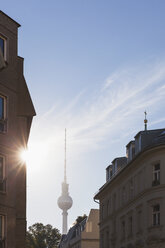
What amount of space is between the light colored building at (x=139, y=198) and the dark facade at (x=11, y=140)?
1724 cm

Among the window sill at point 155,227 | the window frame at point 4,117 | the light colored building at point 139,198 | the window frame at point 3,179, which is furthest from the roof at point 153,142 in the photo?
the window frame at point 3,179

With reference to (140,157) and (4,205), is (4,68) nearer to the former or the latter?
(4,205)

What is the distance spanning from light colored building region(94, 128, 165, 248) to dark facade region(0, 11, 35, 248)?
56.5 ft

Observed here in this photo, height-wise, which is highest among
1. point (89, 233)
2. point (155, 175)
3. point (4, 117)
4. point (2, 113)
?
point (2, 113)

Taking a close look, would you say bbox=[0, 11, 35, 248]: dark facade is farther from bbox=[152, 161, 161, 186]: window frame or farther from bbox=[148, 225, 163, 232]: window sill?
bbox=[152, 161, 161, 186]: window frame

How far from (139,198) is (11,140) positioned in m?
23.0

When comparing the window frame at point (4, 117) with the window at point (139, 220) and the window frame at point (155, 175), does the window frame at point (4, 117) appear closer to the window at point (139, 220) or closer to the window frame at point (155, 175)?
the window frame at point (155, 175)

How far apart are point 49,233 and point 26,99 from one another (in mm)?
84087

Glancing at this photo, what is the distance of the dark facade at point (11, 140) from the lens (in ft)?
81.1

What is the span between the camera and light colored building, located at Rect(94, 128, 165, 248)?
144 ft

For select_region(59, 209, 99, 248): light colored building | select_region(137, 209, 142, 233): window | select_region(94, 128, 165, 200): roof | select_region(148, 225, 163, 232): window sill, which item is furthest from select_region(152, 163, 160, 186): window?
select_region(59, 209, 99, 248): light colored building

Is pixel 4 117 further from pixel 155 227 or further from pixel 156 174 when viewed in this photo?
pixel 156 174

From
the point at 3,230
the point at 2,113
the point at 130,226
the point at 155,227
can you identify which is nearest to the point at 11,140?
the point at 2,113

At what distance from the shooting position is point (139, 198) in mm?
46938
